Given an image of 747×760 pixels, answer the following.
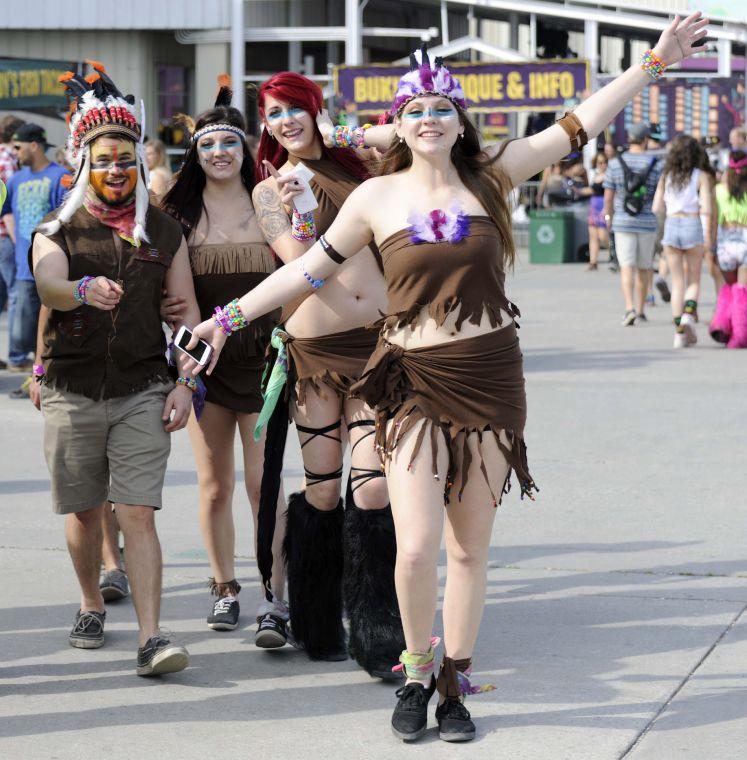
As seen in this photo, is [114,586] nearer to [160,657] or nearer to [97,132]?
[160,657]

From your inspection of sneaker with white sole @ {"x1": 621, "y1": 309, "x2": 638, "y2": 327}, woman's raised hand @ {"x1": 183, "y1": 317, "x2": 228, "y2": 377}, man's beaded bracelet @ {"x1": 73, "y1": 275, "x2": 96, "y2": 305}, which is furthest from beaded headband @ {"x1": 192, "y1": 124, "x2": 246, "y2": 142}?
sneaker with white sole @ {"x1": 621, "y1": 309, "x2": 638, "y2": 327}

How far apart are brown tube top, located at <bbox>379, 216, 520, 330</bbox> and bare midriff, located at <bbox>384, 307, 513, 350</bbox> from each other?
2 centimetres

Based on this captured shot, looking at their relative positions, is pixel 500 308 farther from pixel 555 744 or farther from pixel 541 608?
pixel 541 608

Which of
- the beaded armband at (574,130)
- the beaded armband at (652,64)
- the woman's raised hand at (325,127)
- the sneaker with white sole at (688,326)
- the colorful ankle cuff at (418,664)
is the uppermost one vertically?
the beaded armband at (652,64)

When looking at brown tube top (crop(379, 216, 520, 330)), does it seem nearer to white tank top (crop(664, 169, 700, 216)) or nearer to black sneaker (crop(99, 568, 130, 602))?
black sneaker (crop(99, 568, 130, 602))

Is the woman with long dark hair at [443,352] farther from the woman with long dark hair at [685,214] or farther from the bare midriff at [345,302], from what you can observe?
the woman with long dark hair at [685,214]

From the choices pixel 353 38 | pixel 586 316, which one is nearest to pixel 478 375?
pixel 586 316

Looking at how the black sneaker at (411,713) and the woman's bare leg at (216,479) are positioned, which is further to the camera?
the woman's bare leg at (216,479)

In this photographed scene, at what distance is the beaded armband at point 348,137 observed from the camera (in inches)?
200

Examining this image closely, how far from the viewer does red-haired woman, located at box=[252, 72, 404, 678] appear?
16.3 feet

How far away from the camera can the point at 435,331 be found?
4.37 m

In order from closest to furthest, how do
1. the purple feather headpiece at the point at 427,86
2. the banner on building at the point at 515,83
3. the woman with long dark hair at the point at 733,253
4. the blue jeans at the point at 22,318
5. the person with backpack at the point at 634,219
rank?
A: the purple feather headpiece at the point at 427,86 → the blue jeans at the point at 22,318 → the woman with long dark hair at the point at 733,253 → the person with backpack at the point at 634,219 → the banner on building at the point at 515,83

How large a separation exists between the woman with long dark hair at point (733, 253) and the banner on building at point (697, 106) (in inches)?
520

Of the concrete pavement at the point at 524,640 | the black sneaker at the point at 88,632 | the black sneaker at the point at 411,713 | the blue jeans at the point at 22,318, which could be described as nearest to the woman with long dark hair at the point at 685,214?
the concrete pavement at the point at 524,640
